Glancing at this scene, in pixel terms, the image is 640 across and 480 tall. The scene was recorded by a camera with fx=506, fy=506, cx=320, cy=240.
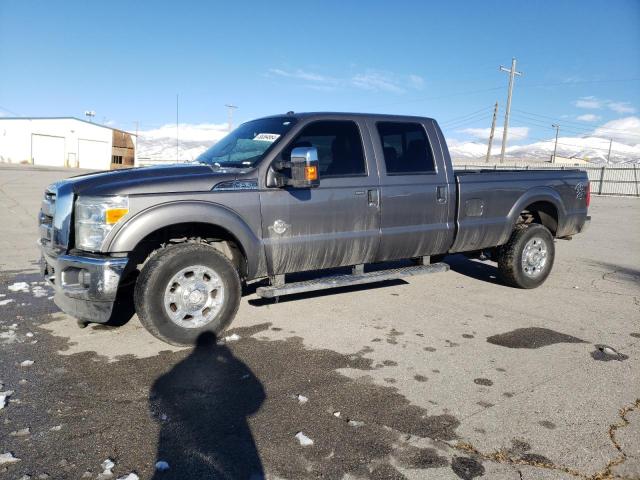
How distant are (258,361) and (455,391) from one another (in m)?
1.50

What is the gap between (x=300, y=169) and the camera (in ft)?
14.4

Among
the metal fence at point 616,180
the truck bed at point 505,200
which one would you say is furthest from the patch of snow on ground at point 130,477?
the metal fence at point 616,180

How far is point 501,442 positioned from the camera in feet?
9.28

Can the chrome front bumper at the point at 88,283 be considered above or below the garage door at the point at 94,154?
below

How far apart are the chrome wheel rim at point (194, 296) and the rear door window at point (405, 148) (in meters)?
2.17

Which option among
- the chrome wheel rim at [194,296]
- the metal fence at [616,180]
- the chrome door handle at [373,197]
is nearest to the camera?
the chrome wheel rim at [194,296]

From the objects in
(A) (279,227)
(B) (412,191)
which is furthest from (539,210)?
(A) (279,227)

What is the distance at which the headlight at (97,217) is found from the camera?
3.90 metres

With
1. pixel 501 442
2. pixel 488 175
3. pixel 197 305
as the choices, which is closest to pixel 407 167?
pixel 488 175

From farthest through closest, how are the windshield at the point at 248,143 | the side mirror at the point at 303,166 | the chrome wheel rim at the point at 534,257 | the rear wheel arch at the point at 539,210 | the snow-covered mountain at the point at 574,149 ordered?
the snow-covered mountain at the point at 574,149 < the chrome wheel rim at the point at 534,257 < the rear wheel arch at the point at 539,210 < the windshield at the point at 248,143 < the side mirror at the point at 303,166

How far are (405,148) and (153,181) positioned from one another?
2.76 m

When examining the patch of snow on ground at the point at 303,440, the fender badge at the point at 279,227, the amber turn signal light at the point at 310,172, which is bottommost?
the patch of snow on ground at the point at 303,440

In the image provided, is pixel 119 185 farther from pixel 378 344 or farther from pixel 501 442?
pixel 501 442

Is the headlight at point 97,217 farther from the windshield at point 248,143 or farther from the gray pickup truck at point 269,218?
the windshield at point 248,143
